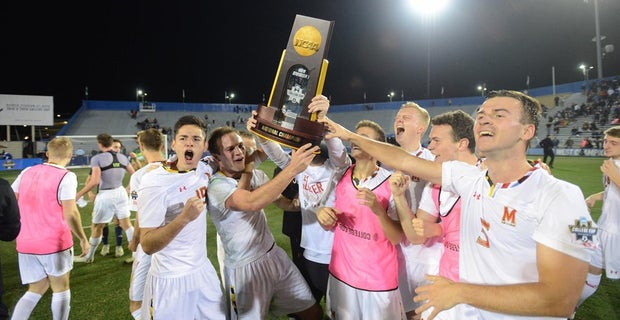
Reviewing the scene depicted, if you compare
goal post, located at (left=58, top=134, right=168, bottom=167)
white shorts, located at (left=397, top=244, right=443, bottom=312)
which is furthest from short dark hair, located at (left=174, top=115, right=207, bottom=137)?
goal post, located at (left=58, top=134, right=168, bottom=167)

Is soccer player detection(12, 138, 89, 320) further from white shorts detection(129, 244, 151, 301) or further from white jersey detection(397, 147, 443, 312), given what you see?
white jersey detection(397, 147, 443, 312)

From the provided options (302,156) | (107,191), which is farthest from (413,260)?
(107,191)

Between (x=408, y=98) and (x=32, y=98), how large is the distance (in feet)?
161

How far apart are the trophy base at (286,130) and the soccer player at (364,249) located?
0.59m

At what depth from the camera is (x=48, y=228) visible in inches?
154

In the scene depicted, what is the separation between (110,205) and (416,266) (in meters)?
5.95

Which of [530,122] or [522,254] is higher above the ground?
[530,122]

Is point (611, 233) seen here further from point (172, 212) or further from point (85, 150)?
point (85, 150)

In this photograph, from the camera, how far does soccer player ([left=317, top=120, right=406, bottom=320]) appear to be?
9.02ft

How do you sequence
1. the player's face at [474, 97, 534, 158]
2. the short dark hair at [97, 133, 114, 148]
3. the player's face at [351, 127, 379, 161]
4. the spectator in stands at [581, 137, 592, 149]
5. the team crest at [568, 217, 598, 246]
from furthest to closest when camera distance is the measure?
1. the spectator in stands at [581, 137, 592, 149]
2. the short dark hair at [97, 133, 114, 148]
3. the player's face at [351, 127, 379, 161]
4. the player's face at [474, 97, 534, 158]
5. the team crest at [568, 217, 598, 246]

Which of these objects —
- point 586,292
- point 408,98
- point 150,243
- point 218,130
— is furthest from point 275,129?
point 408,98

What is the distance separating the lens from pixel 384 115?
4503 cm

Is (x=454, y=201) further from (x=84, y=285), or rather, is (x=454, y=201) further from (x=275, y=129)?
(x=84, y=285)

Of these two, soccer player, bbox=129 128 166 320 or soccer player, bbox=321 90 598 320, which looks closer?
soccer player, bbox=321 90 598 320
